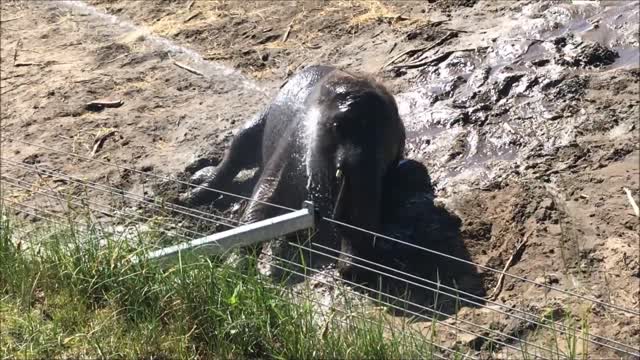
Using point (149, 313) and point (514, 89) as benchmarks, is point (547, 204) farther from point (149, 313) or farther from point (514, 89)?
point (149, 313)

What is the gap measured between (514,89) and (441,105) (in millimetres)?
671

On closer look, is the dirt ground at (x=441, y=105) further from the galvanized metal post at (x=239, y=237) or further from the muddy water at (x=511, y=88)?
the galvanized metal post at (x=239, y=237)

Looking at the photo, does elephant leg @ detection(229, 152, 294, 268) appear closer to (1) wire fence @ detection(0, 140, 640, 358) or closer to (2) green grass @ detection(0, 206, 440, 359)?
(1) wire fence @ detection(0, 140, 640, 358)

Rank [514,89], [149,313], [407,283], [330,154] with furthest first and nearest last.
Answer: [514,89]
[330,154]
[407,283]
[149,313]

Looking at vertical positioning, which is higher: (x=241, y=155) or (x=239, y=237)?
(x=239, y=237)

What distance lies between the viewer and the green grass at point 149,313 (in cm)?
491

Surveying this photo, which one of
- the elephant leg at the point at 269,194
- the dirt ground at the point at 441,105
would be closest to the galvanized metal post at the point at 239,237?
the dirt ground at the point at 441,105

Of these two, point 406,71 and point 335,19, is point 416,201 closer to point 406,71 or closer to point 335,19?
point 406,71

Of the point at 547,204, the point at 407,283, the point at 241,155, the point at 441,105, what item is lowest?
the point at 241,155

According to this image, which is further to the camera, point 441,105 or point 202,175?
point 441,105

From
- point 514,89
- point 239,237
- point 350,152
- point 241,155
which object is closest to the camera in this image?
point 239,237

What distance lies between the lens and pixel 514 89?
9055 millimetres

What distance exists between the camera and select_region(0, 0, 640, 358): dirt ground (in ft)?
22.5

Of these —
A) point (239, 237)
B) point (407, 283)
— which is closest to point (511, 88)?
point (407, 283)
